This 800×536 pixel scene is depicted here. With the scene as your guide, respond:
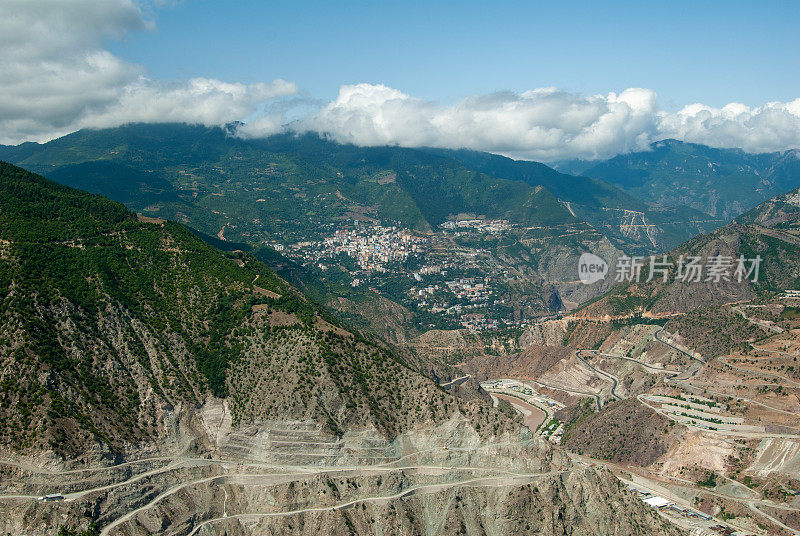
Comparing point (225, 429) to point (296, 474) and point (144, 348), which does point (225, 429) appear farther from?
point (144, 348)

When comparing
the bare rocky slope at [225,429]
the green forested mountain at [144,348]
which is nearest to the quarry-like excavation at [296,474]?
the bare rocky slope at [225,429]

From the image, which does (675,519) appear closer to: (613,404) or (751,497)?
(751,497)

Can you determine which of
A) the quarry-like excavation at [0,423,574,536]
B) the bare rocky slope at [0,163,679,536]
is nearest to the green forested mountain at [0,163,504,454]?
the bare rocky slope at [0,163,679,536]

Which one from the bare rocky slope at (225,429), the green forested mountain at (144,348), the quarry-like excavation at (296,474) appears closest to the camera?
the bare rocky slope at (225,429)

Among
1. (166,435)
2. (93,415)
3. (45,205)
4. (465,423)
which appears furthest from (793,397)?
(45,205)

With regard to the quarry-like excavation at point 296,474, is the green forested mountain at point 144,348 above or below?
above

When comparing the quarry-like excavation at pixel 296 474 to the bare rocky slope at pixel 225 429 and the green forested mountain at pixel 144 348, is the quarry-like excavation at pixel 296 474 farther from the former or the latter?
the green forested mountain at pixel 144 348

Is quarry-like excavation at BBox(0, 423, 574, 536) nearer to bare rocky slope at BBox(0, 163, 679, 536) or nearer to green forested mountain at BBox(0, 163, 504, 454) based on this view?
bare rocky slope at BBox(0, 163, 679, 536)

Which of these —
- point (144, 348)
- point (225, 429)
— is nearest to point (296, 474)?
point (225, 429)
